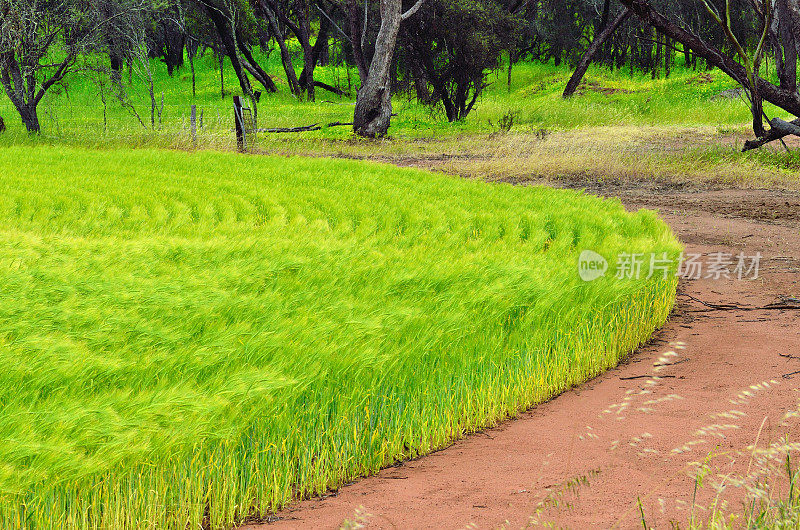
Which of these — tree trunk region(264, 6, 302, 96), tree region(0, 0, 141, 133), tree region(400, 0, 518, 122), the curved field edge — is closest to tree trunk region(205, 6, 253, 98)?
tree trunk region(264, 6, 302, 96)

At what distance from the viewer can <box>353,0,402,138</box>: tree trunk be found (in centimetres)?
1802

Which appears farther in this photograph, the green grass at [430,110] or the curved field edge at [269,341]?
the green grass at [430,110]

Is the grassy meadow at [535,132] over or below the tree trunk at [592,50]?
below

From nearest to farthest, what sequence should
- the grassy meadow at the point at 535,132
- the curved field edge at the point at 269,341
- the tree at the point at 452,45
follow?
the curved field edge at the point at 269,341 < the grassy meadow at the point at 535,132 < the tree at the point at 452,45

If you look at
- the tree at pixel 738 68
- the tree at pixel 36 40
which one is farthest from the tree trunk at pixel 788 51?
the tree at pixel 36 40

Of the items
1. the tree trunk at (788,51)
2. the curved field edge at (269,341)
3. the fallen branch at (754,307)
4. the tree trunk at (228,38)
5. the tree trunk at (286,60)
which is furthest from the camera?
the tree trunk at (286,60)

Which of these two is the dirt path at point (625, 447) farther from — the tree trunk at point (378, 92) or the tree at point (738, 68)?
the tree trunk at point (378, 92)

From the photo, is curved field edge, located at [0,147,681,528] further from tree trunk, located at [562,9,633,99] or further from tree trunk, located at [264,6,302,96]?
tree trunk, located at [264,6,302,96]

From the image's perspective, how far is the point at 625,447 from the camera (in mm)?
2918

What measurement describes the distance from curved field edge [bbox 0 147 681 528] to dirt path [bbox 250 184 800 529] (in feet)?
0.56

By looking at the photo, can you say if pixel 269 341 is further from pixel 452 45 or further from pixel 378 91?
pixel 452 45

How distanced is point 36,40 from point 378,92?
7.85m

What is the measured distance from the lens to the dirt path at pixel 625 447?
2357 millimetres

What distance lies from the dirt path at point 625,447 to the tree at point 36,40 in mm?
14564
